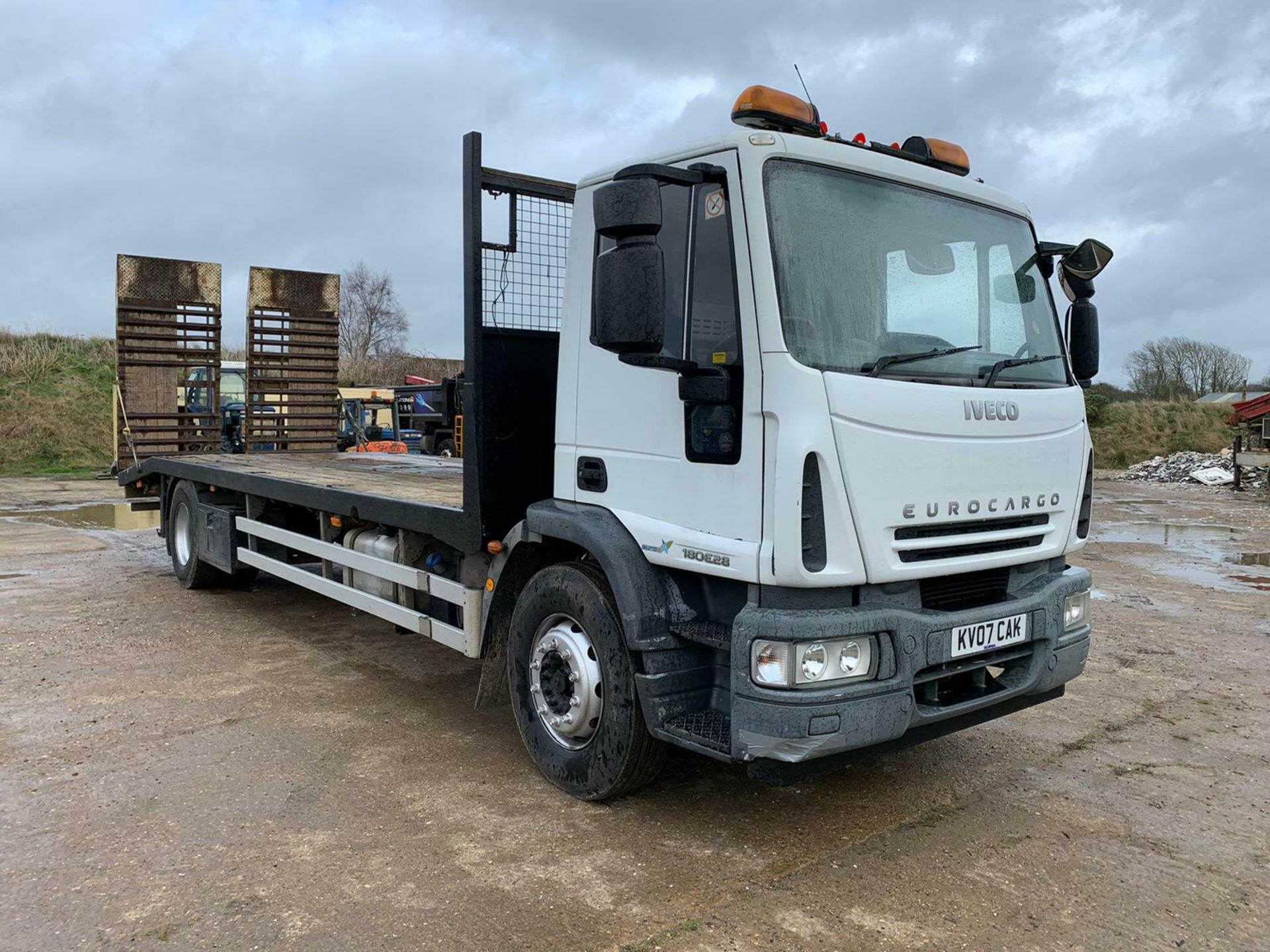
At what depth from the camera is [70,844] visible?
352 cm

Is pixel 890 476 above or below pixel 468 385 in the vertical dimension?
below

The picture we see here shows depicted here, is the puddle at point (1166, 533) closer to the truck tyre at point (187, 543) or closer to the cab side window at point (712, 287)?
the truck tyre at point (187, 543)

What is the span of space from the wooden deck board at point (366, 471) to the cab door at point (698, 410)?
52.0 inches

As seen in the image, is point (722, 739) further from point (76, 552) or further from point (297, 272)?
point (76, 552)

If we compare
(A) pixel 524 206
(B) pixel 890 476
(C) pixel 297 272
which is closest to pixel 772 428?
(B) pixel 890 476

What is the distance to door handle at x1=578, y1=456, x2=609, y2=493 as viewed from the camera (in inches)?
152

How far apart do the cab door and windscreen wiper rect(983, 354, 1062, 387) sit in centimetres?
103

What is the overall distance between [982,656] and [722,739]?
3.45ft

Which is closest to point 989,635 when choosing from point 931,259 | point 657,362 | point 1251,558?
point 931,259

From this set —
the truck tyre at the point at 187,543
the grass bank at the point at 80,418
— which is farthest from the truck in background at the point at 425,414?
the truck tyre at the point at 187,543

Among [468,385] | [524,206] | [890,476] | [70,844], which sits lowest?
[70,844]

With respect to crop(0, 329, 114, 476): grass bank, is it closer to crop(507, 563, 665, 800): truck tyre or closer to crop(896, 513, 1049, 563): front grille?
crop(507, 563, 665, 800): truck tyre

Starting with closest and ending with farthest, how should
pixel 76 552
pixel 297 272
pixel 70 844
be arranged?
pixel 70 844 → pixel 297 272 → pixel 76 552

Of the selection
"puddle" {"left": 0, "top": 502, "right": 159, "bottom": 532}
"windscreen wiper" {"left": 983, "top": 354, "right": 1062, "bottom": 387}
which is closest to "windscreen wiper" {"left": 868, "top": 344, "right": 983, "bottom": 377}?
Answer: "windscreen wiper" {"left": 983, "top": 354, "right": 1062, "bottom": 387}
